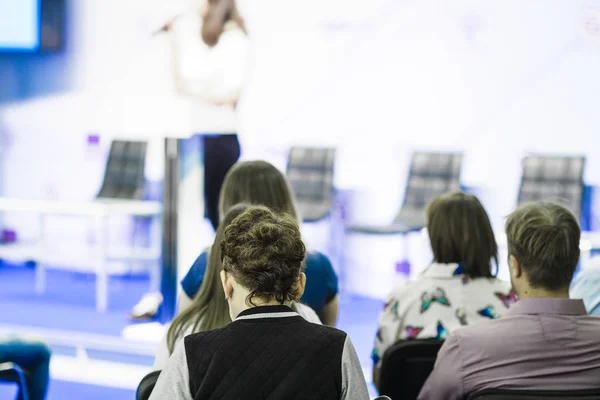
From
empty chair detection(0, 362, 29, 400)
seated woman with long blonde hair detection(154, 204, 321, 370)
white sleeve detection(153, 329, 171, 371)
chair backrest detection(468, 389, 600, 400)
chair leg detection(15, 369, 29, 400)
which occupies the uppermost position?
seated woman with long blonde hair detection(154, 204, 321, 370)

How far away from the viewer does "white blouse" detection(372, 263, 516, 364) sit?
7.99 feet

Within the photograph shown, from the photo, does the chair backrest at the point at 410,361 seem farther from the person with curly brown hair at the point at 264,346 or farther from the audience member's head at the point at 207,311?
the person with curly brown hair at the point at 264,346

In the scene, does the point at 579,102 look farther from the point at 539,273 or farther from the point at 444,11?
the point at 539,273

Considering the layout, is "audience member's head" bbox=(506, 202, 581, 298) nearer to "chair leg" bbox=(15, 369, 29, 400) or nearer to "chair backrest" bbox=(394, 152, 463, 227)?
"chair leg" bbox=(15, 369, 29, 400)

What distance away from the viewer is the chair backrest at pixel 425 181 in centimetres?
590

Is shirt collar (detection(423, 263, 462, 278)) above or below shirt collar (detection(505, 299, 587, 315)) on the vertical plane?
below

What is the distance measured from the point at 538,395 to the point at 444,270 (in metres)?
0.82

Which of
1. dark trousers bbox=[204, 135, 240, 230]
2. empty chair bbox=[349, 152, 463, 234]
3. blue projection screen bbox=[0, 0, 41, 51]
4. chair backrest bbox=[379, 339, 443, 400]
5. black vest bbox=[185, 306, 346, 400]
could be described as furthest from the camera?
blue projection screen bbox=[0, 0, 41, 51]

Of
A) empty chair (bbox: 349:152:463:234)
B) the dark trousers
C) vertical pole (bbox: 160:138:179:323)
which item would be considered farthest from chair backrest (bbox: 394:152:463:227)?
vertical pole (bbox: 160:138:179:323)

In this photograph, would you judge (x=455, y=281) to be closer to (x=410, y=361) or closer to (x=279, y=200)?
(x=410, y=361)

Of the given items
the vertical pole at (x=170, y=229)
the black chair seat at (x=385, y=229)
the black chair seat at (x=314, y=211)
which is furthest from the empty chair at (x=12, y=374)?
the black chair seat at (x=314, y=211)

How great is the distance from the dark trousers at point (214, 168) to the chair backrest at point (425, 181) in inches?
71.4

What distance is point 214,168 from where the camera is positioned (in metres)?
4.43

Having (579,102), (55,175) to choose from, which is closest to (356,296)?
(579,102)
